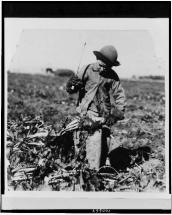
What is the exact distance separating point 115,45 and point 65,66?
44cm

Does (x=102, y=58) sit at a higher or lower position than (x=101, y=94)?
higher

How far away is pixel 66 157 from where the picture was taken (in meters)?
3.58

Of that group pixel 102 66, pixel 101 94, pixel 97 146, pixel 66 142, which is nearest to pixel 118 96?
pixel 101 94

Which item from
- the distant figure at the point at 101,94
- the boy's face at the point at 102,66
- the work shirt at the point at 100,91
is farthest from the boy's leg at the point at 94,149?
the boy's face at the point at 102,66

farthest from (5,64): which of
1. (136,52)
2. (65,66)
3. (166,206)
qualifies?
(166,206)

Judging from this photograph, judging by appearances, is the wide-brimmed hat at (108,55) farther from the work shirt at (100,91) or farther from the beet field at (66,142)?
the beet field at (66,142)

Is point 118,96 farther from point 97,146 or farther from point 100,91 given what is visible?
point 97,146

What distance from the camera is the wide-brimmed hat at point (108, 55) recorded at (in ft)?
11.7

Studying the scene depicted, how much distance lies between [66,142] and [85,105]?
1.11ft

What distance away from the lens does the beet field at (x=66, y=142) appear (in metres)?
3.55

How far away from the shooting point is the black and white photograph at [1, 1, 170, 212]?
3559 mm

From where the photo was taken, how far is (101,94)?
3.58 m

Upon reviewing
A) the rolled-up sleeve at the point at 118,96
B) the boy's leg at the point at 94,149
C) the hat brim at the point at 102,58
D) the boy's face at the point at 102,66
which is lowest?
the boy's leg at the point at 94,149

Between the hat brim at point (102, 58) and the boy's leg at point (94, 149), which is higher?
the hat brim at point (102, 58)
